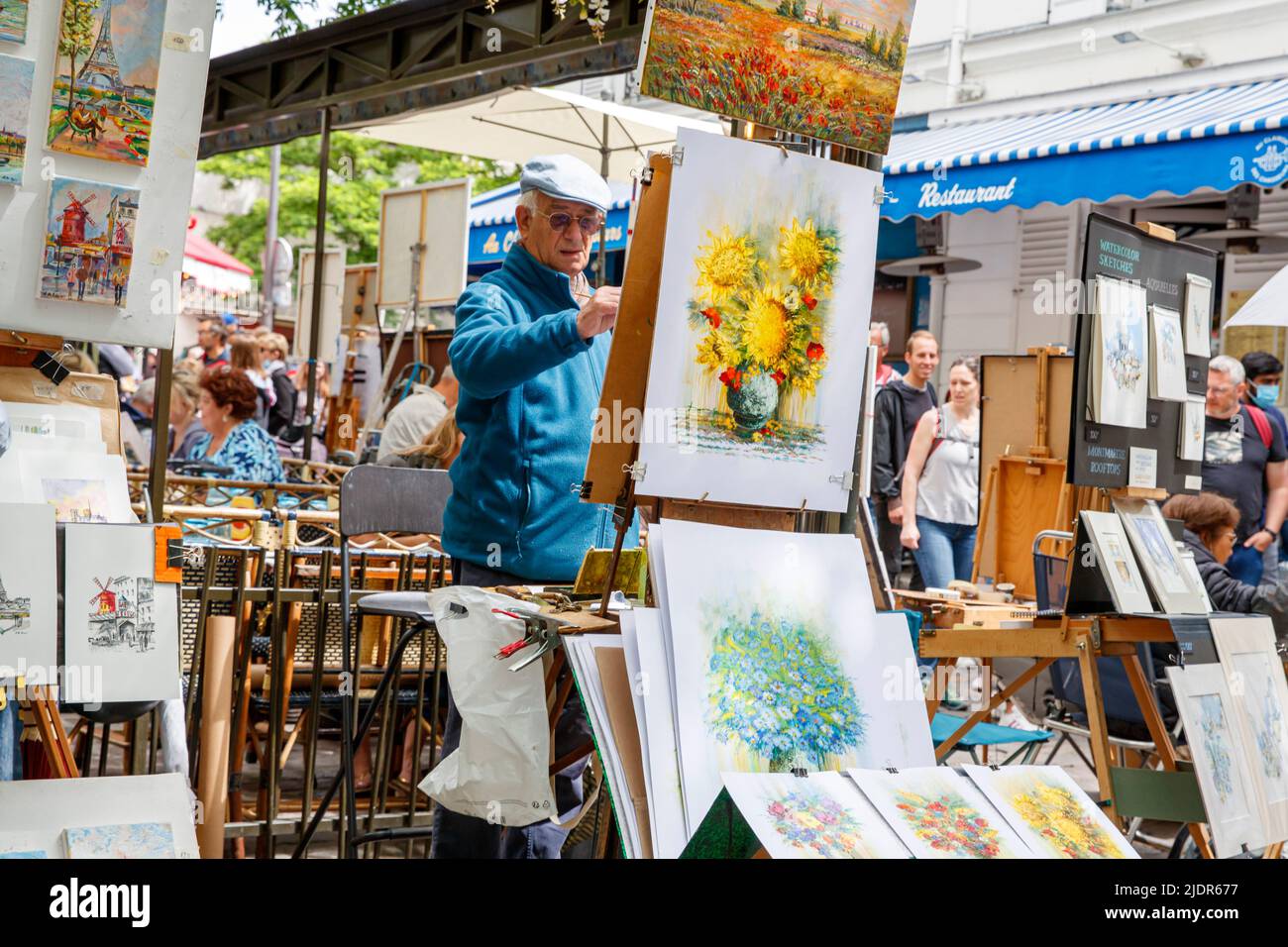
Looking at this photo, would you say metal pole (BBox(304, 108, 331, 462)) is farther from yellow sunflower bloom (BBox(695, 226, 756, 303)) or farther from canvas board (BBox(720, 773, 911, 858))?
canvas board (BBox(720, 773, 911, 858))

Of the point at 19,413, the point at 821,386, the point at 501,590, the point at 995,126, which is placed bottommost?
the point at 501,590

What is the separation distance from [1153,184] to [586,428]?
592 cm

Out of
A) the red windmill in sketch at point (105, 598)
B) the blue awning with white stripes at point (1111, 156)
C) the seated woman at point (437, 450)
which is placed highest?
the blue awning with white stripes at point (1111, 156)

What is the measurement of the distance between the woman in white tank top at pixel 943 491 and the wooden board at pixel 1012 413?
58.9 inches

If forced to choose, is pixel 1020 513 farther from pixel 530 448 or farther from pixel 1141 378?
pixel 530 448

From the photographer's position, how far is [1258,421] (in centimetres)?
727

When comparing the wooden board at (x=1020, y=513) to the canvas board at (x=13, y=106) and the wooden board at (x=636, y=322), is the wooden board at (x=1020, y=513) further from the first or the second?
the canvas board at (x=13, y=106)

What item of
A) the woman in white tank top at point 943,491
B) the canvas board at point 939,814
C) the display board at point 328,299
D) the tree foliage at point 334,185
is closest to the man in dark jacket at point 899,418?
the woman in white tank top at point 943,491

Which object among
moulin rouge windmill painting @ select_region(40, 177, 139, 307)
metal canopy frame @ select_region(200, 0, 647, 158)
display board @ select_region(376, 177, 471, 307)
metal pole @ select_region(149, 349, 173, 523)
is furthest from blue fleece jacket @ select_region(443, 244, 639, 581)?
display board @ select_region(376, 177, 471, 307)

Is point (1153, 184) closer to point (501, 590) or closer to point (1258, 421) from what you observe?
point (1258, 421)

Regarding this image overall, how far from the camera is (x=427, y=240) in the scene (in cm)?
950

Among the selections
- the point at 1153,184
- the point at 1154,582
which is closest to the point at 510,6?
the point at 1153,184

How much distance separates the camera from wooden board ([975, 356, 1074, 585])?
5609mm

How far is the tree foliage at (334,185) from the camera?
25.4 metres
